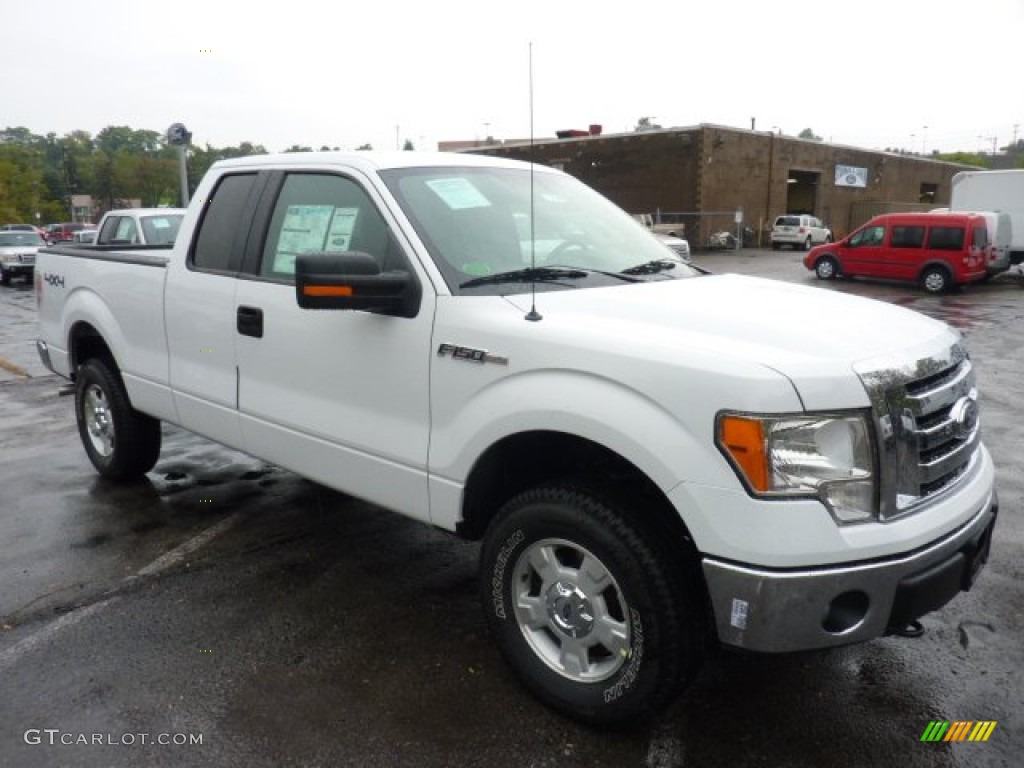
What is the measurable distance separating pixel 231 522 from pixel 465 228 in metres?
2.54

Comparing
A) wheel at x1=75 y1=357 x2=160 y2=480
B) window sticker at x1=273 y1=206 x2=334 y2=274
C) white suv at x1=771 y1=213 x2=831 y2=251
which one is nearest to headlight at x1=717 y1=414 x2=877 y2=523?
window sticker at x1=273 y1=206 x2=334 y2=274

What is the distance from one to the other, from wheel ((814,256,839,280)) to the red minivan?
39 centimetres

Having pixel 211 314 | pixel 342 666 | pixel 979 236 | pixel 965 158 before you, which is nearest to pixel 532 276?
pixel 342 666

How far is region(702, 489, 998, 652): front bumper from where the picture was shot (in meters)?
2.30

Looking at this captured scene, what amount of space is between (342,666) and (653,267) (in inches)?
84.9

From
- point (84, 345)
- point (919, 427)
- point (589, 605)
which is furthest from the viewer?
point (84, 345)

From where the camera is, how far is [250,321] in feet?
12.6

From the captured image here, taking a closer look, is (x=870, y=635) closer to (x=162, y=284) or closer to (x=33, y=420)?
(x=162, y=284)

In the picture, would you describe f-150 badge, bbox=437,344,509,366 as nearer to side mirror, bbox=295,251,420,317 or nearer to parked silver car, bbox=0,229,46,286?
side mirror, bbox=295,251,420,317

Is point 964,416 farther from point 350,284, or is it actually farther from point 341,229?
point 341,229

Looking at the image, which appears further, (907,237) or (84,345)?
(907,237)

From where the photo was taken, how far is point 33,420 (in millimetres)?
7535

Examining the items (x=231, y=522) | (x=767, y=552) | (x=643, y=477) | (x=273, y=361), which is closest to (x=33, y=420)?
(x=231, y=522)

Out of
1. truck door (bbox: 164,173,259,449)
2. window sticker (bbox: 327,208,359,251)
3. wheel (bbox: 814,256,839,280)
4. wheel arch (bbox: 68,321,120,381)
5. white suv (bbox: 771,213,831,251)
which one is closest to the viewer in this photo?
window sticker (bbox: 327,208,359,251)
